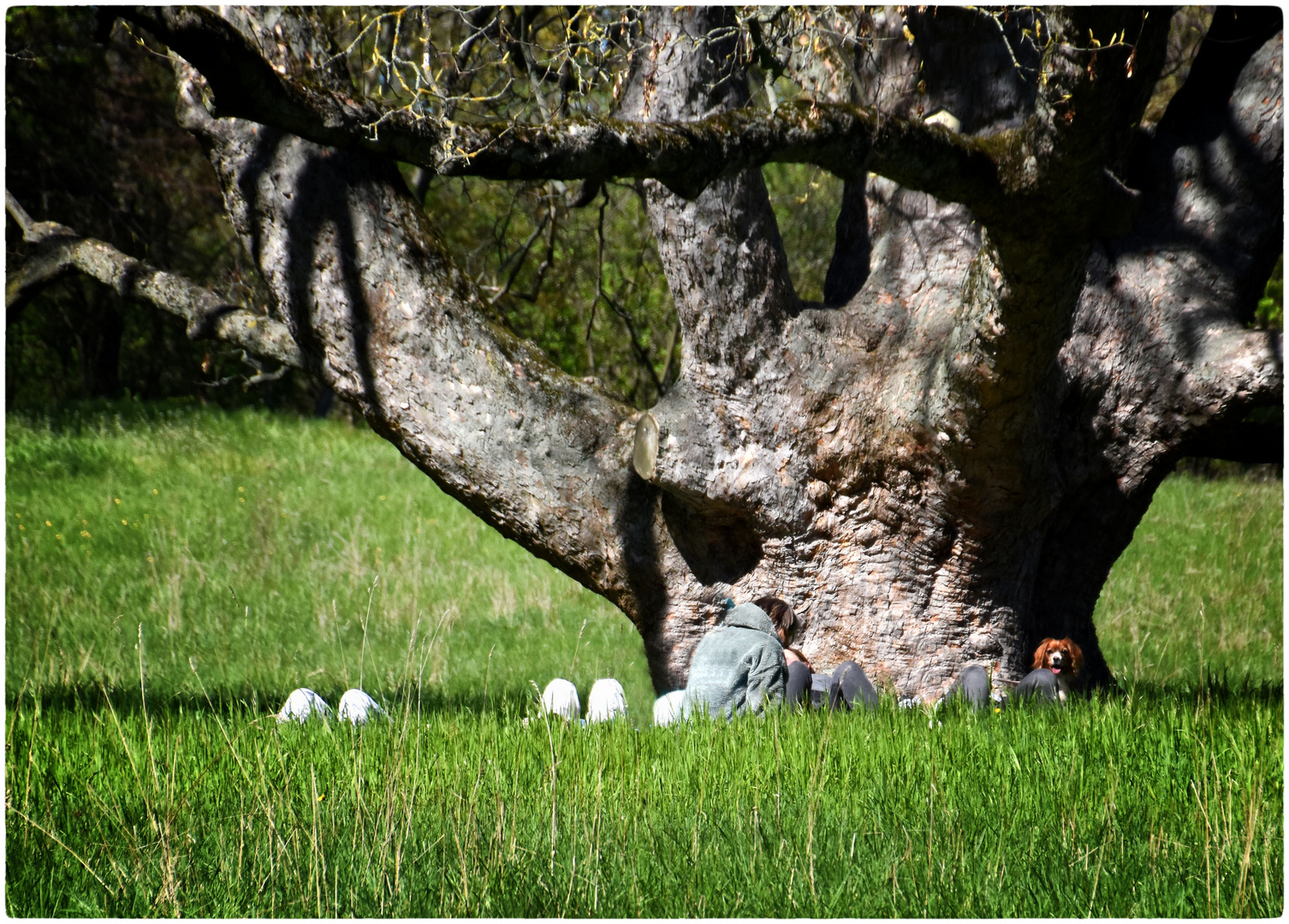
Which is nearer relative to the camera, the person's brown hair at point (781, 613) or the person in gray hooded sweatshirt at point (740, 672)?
the person in gray hooded sweatshirt at point (740, 672)

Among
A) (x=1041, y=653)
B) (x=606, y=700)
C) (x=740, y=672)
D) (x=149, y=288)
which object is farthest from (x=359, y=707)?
(x=1041, y=653)

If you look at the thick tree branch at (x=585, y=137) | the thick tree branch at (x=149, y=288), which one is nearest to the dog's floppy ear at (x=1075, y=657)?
the thick tree branch at (x=585, y=137)

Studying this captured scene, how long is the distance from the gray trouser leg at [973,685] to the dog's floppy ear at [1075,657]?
473mm

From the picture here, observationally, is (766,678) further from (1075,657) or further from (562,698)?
(1075,657)

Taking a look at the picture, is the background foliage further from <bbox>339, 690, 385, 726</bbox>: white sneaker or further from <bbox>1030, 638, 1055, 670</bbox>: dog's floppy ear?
<bbox>1030, 638, 1055, 670</bbox>: dog's floppy ear

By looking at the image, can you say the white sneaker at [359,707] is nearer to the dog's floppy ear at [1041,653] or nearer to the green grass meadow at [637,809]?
the green grass meadow at [637,809]

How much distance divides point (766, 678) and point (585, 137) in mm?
2622

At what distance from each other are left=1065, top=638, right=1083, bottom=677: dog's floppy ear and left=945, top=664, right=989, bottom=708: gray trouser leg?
0.47 m

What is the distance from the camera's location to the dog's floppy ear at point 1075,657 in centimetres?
525

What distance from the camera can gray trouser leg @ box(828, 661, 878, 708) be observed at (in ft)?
16.3

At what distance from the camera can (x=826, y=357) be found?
5.07 meters

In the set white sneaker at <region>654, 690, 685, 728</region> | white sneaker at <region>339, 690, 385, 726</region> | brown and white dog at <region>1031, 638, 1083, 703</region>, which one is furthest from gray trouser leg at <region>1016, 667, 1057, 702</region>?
white sneaker at <region>339, 690, 385, 726</region>

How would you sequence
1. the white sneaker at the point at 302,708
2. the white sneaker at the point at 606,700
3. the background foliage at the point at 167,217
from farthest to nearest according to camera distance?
the background foliage at the point at 167,217 < the white sneaker at the point at 606,700 < the white sneaker at the point at 302,708

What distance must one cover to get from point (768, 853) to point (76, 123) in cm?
1754
